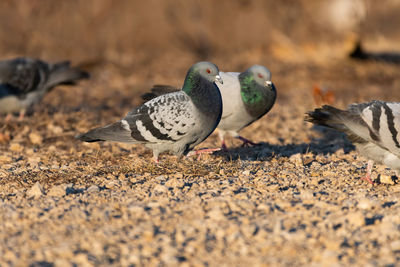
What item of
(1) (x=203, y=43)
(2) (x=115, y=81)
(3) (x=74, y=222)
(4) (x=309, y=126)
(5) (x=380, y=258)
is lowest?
(5) (x=380, y=258)

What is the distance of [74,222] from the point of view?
12.3ft

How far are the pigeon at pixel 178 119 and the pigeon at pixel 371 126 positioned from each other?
964 millimetres

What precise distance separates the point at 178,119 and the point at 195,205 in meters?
1.22

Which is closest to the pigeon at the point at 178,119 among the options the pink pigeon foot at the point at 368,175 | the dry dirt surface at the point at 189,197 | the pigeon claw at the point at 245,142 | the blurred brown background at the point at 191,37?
the dry dirt surface at the point at 189,197

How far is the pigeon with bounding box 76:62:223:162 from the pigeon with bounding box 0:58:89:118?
132 inches

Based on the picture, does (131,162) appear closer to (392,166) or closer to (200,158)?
(200,158)

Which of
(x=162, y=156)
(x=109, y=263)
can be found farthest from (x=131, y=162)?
(x=109, y=263)

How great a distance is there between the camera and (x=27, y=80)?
334 inches

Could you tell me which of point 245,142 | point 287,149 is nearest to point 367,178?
point 287,149

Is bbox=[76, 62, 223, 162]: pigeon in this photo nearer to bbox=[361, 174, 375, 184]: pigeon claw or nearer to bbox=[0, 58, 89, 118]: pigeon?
bbox=[361, 174, 375, 184]: pigeon claw

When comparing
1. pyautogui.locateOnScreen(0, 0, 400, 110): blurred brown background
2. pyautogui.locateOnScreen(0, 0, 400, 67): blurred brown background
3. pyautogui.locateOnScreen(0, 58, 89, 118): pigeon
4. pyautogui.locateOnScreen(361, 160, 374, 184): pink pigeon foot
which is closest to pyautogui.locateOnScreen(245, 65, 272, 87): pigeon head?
pyautogui.locateOnScreen(361, 160, 374, 184): pink pigeon foot

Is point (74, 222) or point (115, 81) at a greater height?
point (115, 81)

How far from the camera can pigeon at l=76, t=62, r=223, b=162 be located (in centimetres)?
507

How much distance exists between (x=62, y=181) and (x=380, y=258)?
2.85 meters
